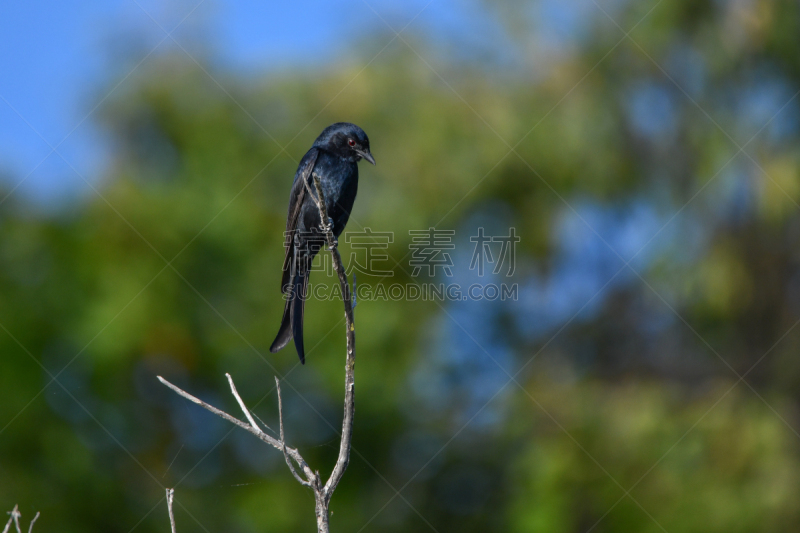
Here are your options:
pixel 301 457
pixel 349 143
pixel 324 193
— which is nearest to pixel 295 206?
pixel 324 193

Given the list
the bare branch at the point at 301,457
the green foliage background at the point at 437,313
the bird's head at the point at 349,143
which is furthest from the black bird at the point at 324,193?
the green foliage background at the point at 437,313

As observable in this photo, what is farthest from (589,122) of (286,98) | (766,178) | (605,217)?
(286,98)

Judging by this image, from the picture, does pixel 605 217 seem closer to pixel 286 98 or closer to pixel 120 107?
pixel 286 98

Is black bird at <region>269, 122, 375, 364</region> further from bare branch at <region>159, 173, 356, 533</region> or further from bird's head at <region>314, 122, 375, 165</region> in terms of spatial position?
bare branch at <region>159, 173, 356, 533</region>

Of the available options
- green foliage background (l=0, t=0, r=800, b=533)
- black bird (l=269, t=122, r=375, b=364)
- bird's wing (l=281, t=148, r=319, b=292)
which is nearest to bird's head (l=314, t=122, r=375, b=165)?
black bird (l=269, t=122, r=375, b=364)

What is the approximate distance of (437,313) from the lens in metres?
9.17

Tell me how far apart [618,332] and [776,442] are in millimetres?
2482

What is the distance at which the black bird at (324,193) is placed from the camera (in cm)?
427

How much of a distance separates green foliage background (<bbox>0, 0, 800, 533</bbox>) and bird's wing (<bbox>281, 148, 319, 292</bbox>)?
3741 mm

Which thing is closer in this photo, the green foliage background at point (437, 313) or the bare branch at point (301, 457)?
the bare branch at point (301, 457)

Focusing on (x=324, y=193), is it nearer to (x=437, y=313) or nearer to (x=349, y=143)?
(x=349, y=143)

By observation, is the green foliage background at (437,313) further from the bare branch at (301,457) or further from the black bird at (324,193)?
the bare branch at (301,457)

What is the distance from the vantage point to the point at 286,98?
9.77 m

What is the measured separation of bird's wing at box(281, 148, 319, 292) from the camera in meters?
4.28
